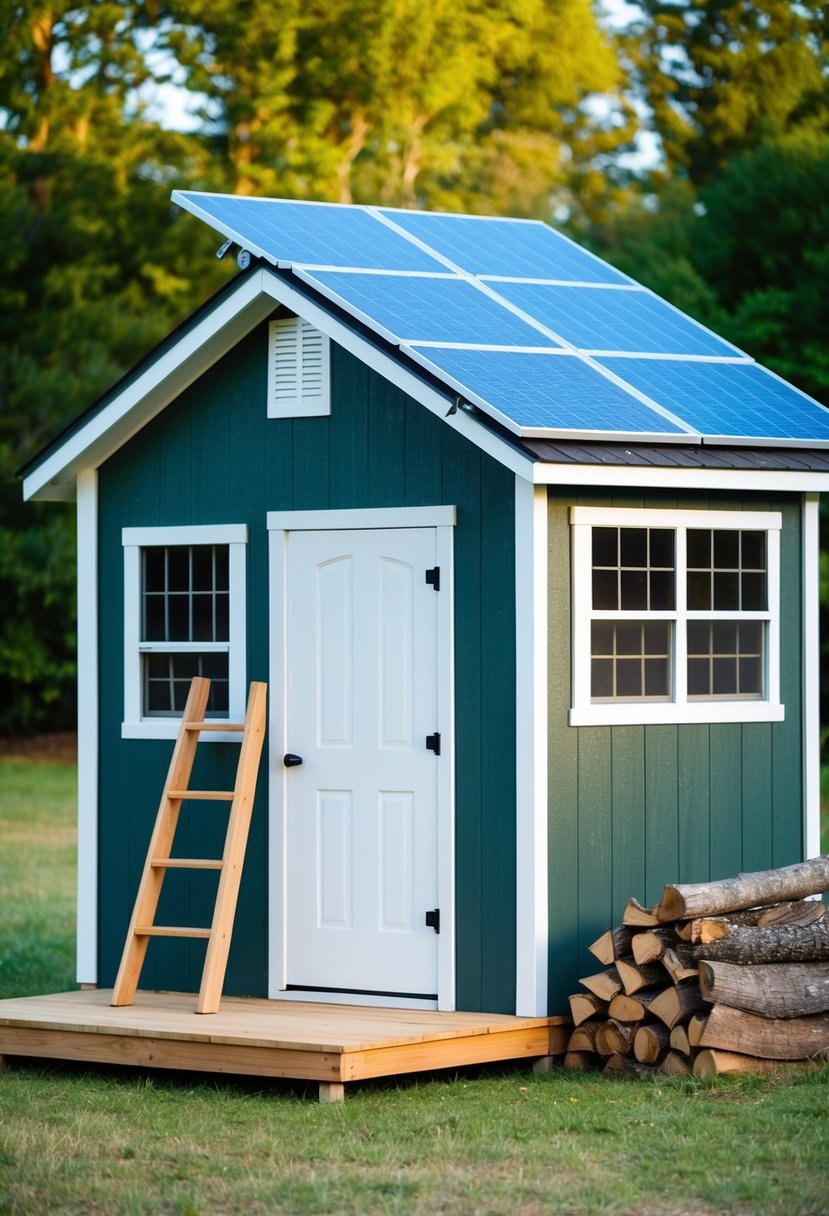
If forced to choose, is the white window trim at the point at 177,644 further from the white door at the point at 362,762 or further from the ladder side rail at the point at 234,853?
the ladder side rail at the point at 234,853

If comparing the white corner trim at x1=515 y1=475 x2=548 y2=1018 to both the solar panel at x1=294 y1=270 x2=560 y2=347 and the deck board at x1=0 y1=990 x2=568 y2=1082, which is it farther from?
→ the solar panel at x1=294 y1=270 x2=560 y2=347

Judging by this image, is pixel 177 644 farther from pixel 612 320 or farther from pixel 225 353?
pixel 612 320

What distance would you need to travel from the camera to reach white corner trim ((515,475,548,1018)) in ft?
30.0

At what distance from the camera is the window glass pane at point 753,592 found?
10.2m

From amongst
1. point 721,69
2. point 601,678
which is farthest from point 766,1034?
point 721,69

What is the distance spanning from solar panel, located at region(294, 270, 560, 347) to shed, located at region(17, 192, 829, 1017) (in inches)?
1.2

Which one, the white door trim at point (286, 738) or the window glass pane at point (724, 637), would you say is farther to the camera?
the window glass pane at point (724, 637)

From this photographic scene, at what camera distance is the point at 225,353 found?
10484 millimetres

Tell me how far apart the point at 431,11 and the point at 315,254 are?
25171mm

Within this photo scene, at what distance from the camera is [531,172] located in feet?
152

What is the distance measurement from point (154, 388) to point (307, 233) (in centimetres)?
124

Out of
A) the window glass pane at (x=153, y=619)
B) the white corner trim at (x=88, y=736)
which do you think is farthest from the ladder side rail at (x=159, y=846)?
the white corner trim at (x=88, y=736)

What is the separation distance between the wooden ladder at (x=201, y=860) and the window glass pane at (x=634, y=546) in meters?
1.93

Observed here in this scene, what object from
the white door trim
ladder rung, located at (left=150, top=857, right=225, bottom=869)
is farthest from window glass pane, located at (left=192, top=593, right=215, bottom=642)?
ladder rung, located at (left=150, top=857, right=225, bottom=869)
